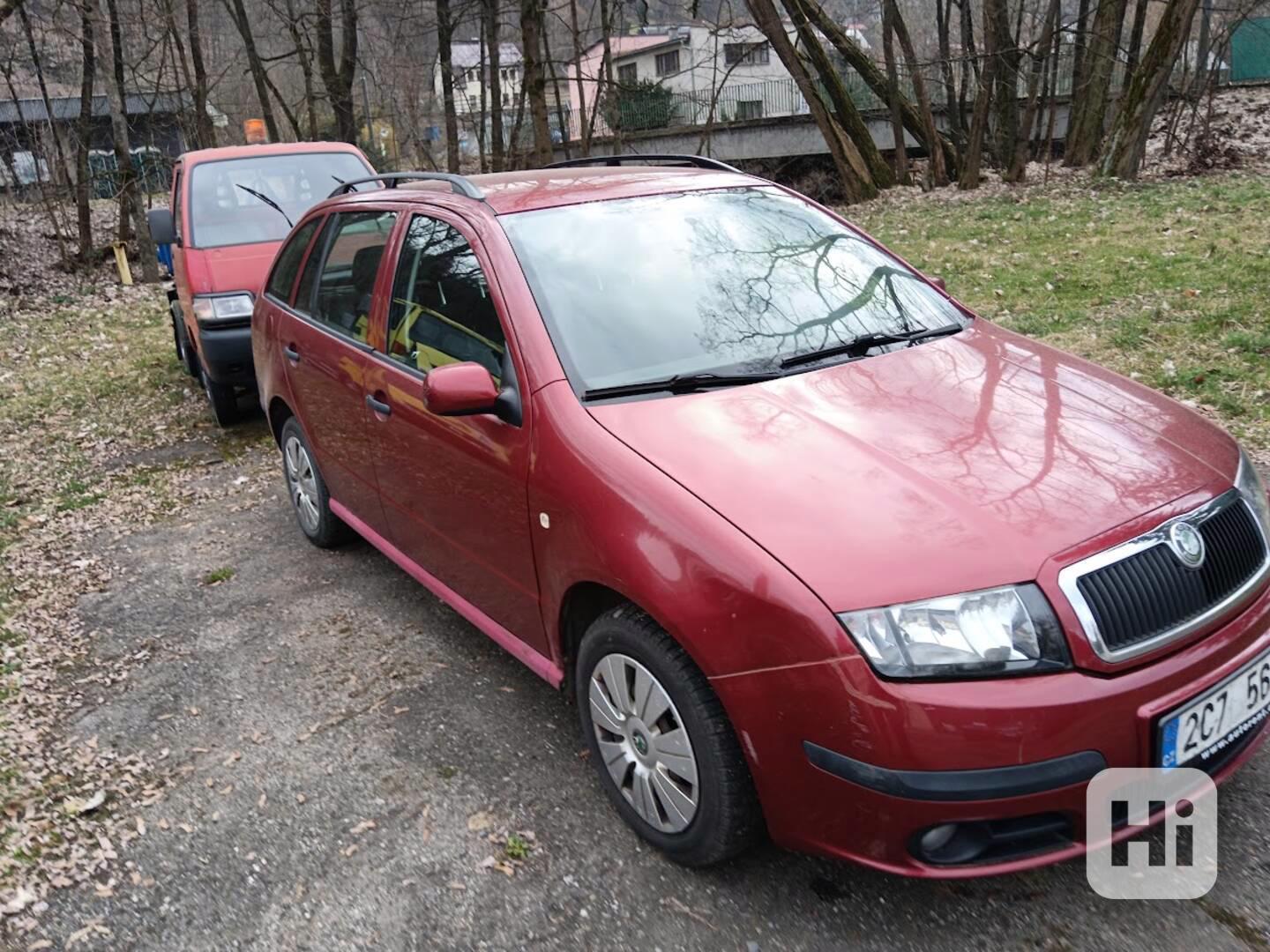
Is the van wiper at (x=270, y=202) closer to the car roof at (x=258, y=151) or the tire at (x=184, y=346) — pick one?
the car roof at (x=258, y=151)

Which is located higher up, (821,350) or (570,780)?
(821,350)

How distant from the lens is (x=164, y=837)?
10.3 ft

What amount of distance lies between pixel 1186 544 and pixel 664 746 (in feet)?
4.37

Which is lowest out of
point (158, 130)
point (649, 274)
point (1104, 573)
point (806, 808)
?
point (806, 808)

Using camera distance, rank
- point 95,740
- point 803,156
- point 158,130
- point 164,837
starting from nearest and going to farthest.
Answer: point 164,837
point 95,740
point 158,130
point 803,156

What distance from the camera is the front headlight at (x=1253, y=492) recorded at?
266 centimetres

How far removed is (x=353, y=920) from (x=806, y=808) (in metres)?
1.27

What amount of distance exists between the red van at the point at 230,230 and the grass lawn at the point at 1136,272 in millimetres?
5728

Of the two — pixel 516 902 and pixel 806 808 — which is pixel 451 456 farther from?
pixel 806 808

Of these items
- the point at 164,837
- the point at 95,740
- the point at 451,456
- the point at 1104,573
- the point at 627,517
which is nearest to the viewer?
the point at 1104,573

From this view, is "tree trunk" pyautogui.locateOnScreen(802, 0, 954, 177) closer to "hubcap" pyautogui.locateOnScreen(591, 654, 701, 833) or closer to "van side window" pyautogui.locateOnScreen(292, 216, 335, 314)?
"van side window" pyautogui.locateOnScreen(292, 216, 335, 314)

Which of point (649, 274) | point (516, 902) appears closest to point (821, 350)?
point (649, 274)

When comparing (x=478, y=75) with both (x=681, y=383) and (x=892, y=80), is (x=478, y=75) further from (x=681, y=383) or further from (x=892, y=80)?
(x=681, y=383)

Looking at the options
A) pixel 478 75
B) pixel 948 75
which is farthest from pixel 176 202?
pixel 478 75
